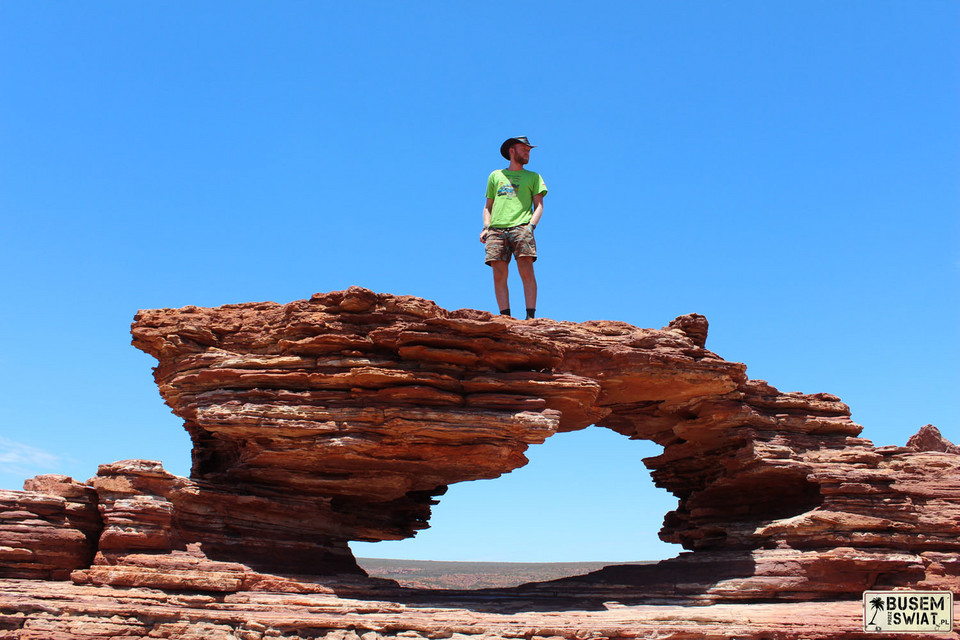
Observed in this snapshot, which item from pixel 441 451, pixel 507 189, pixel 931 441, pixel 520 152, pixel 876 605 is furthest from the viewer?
pixel 931 441

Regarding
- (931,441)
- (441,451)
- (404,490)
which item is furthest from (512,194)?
(931,441)

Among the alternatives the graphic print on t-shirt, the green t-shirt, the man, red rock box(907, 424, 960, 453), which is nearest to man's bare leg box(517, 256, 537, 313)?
the man

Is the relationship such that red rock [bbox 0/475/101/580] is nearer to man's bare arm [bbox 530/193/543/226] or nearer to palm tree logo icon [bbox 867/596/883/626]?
man's bare arm [bbox 530/193/543/226]

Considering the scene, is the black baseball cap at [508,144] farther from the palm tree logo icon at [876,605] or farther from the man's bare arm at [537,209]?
the palm tree logo icon at [876,605]

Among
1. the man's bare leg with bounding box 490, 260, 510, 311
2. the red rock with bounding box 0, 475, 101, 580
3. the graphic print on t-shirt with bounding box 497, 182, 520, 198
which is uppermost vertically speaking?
the graphic print on t-shirt with bounding box 497, 182, 520, 198

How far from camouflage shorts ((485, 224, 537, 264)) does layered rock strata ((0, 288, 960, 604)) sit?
184 cm

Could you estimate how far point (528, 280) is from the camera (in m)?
19.6

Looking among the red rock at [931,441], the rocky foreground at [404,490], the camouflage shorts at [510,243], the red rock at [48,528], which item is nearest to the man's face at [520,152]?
the camouflage shorts at [510,243]

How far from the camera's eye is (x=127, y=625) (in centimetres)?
1465

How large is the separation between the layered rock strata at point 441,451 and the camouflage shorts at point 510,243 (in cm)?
184

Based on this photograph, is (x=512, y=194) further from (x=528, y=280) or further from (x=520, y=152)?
(x=528, y=280)

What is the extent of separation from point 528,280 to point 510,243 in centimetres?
98

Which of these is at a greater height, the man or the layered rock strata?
the man

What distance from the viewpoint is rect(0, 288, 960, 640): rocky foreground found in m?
15.7
